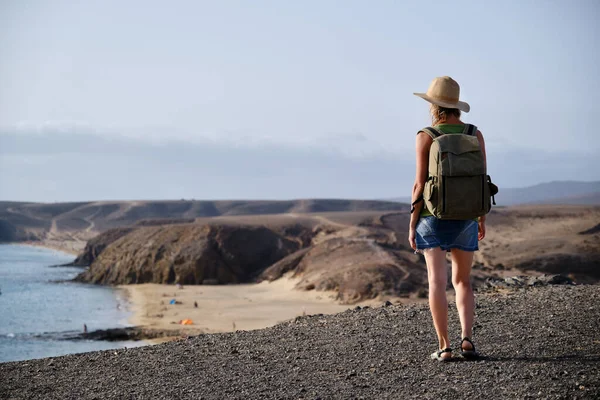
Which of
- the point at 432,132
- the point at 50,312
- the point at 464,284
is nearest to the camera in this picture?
the point at 432,132

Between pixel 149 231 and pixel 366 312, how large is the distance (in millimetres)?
53844

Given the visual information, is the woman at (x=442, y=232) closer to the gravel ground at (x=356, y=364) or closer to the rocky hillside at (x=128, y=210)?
the gravel ground at (x=356, y=364)

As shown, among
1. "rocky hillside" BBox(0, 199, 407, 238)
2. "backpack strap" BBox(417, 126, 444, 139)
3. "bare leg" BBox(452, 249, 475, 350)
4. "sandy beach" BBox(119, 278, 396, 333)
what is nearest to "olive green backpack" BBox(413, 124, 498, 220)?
"backpack strap" BBox(417, 126, 444, 139)

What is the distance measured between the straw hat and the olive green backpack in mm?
361

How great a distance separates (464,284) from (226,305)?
32.8 metres

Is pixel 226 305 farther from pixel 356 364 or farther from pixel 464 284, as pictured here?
pixel 464 284

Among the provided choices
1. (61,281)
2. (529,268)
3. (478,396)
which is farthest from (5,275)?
(478,396)

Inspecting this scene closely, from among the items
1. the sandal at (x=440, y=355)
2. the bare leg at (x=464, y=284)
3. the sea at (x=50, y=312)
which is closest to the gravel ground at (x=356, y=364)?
the sandal at (x=440, y=355)

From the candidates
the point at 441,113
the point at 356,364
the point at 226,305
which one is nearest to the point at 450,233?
the point at 441,113

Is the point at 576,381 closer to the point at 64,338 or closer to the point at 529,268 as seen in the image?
the point at 64,338

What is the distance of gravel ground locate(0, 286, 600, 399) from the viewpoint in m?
5.84

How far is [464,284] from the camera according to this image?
6.30 metres

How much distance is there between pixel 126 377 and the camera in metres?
7.16

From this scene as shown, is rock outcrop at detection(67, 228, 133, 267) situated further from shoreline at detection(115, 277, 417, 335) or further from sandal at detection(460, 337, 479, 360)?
sandal at detection(460, 337, 479, 360)
